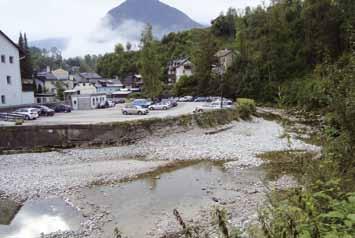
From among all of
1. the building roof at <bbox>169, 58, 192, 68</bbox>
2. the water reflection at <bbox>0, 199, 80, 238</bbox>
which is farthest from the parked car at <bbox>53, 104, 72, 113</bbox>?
the building roof at <bbox>169, 58, 192, 68</bbox>

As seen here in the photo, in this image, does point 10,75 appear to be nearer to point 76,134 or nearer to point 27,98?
point 27,98

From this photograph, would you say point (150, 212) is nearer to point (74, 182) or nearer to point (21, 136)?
point (74, 182)

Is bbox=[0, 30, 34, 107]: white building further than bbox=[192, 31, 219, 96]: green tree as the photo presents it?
No

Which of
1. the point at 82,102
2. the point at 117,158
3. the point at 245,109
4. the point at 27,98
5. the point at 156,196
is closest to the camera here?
the point at 156,196

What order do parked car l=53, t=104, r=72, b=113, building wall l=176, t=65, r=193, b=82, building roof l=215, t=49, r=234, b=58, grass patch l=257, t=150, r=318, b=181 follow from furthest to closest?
building wall l=176, t=65, r=193, b=82
building roof l=215, t=49, r=234, b=58
parked car l=53, t=104, r=72, b=113
grass patch l=257, t=150, r=318, b=181

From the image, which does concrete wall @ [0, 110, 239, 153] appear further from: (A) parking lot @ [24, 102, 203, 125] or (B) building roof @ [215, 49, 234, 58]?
(B) building roof @ [215, 49, 234, 58]

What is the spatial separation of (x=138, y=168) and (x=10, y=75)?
30465 millimetres

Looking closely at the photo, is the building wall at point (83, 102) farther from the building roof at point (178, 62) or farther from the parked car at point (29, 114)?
the building roof at point (178, 62)

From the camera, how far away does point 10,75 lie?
146 feet

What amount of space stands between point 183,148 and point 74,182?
11.0 m

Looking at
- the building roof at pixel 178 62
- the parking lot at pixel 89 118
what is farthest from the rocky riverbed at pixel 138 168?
the building roof at pixel 178 62

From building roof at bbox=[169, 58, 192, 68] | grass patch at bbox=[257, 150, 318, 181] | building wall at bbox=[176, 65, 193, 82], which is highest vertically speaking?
building roof at bbox=[169, 58, 192, 68]

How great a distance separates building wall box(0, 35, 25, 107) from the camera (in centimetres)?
4325

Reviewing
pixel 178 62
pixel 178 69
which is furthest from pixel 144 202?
pixel 178 62
